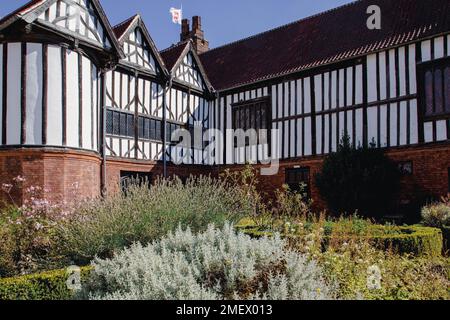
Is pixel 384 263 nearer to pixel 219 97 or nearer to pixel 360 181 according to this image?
pixel 360 181

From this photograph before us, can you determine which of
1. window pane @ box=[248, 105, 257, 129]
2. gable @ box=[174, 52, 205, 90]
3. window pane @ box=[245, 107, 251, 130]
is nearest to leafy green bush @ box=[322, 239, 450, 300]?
window pane @ box=[248, 105, 257, 129]

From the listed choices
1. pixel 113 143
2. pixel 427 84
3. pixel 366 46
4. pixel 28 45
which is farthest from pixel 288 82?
pixel 28 45

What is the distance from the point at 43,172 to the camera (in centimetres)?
1028

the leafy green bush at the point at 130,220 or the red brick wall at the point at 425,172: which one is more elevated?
the red brick wall at the point at 425,172

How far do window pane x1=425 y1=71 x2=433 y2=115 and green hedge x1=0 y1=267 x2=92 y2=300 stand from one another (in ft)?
35.1

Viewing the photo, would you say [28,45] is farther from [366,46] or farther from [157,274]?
[366,46]

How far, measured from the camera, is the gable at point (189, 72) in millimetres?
15969

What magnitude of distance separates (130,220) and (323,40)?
11619 millimetres

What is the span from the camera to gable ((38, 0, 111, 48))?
1065 centimetres

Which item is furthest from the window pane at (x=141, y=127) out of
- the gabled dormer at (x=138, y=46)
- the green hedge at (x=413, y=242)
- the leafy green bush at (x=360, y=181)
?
the green hedge at (x=413, y=242)

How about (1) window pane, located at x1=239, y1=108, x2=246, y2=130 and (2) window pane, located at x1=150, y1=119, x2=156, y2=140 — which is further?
(1) window pane, located at x1=239, y1=108, x2=246, y2=130

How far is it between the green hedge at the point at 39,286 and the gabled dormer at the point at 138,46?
9.41 m

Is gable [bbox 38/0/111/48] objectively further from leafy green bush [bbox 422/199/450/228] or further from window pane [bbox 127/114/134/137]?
leafy green bush [bbox 422/199/450/228]

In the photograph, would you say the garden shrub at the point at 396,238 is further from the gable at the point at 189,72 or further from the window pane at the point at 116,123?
the gable at the point at 189,72
